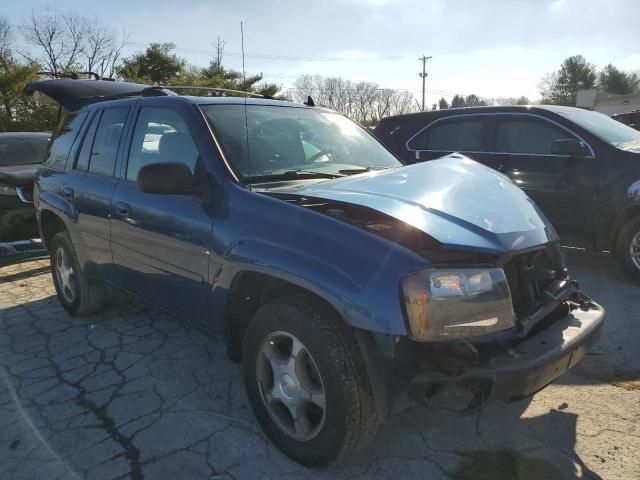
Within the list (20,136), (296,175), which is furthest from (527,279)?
(20,136)

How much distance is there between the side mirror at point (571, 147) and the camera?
17.0ft

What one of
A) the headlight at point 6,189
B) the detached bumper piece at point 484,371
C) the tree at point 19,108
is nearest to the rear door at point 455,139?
the detached bumper piece at point 484,371

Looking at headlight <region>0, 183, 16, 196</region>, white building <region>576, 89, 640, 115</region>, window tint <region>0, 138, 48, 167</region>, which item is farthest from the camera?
white building <region>576, 89, 640, 115</region>

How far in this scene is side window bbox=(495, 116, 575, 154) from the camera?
5.56 meters

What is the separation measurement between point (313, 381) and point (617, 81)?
7801cm

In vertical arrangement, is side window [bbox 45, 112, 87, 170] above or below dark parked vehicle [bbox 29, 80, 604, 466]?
above

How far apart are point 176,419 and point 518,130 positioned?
16.1 feet

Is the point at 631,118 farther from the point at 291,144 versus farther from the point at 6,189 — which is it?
the point at 6,189

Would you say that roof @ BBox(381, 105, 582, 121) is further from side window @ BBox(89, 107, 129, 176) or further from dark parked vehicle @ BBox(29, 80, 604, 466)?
side window @ BBox(89, 107, 129, 176)

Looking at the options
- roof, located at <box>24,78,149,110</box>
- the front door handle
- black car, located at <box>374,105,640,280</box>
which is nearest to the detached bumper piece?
the front door handle

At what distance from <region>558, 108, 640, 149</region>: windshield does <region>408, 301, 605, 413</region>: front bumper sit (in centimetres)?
383

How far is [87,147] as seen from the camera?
13.6 ft

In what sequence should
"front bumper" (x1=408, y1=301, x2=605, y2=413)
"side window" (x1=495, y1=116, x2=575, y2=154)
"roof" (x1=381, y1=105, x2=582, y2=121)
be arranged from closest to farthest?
"front bumper" (x1=408, y1=301, x2=605, y2=413) < "side window" (x1=495, y1=116, x2=575, y2=154) < "roof" (x1=381, y1=105, x2=582, y2=121)

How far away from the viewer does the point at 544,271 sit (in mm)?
2557
